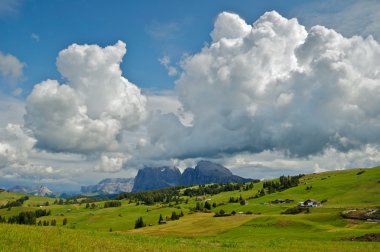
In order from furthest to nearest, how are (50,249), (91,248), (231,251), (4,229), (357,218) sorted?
1. (357,218)
2. (231,251)
3. (4,229)
4. (91,248)
5. (50,249)

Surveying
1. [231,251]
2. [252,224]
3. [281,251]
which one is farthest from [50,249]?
[252,224]

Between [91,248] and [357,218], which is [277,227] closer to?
[357,218]

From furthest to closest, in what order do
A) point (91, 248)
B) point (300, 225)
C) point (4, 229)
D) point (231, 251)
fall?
point (300, 225) < point (231, 251) < point (4, 229) < point (91, 248)

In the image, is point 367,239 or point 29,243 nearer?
point 29,243

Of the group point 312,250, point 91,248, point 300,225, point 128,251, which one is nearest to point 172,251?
point 128,251

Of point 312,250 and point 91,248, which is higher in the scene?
point 91,248

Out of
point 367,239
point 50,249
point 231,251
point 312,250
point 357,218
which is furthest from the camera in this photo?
point 357,218

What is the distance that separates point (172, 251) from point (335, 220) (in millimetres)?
83411

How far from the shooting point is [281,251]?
38812 mm

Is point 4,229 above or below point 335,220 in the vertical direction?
above

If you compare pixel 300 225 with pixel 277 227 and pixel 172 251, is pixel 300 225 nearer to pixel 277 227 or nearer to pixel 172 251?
pixel 277 227

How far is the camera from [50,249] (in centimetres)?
2580

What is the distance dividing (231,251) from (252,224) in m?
70.0

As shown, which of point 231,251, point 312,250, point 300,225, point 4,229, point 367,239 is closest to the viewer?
point 4,229
